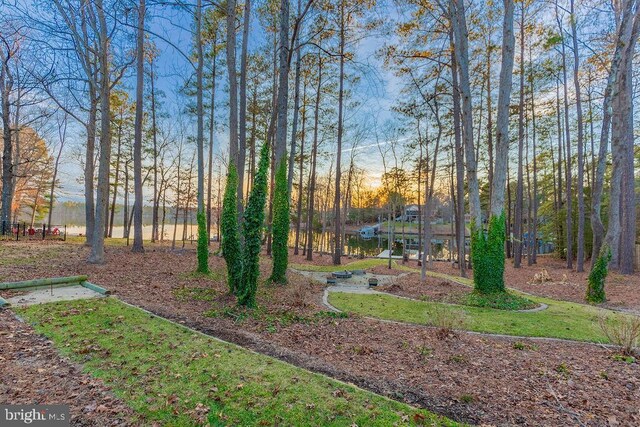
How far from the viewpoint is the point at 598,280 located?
767 cm

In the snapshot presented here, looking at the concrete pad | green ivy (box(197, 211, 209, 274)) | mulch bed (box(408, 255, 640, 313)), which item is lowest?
mulch bed (box(408, 255, 640, 313))

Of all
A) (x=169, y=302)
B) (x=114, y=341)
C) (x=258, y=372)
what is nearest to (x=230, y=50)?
(x=169, y=302)

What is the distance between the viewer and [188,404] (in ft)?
8.02

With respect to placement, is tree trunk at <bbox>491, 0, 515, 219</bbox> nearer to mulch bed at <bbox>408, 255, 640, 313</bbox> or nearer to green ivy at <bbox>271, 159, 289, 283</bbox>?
mulch bed at <bbox>408, 255, 640, 313</bbox>

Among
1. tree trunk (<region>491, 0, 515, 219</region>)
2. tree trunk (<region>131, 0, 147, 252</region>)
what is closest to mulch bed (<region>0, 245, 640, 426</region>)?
tree trunk (<region>491, 0, 515, 219</region>)

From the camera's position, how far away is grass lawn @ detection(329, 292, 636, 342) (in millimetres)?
5008

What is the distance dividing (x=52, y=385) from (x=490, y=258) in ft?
26.8

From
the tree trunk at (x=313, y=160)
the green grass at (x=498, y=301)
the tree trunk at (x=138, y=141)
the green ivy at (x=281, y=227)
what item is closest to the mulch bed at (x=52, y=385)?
the green ivy at (x=281, y=227)

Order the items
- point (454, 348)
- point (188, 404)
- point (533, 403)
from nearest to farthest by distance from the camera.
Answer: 1. point (188, 404)
2. point (533, 403)
3. point (454, 348)

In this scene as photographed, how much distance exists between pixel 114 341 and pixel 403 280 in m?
8.80

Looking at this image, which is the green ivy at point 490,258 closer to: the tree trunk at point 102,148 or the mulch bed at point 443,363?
the mulch bed at point 443,363

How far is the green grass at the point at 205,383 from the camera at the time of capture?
236 cm

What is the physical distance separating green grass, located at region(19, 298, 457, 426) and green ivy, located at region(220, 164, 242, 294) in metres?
1.83

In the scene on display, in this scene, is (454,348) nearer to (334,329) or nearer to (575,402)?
(575,402)
